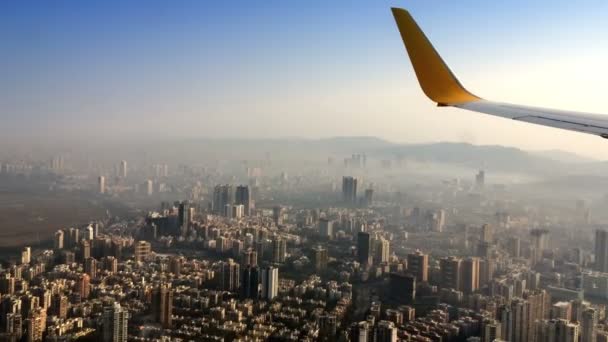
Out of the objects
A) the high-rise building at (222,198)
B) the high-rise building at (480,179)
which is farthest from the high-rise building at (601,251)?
the high-rise building at (222,198)

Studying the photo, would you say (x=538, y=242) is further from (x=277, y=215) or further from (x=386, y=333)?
(x=277, y=215)

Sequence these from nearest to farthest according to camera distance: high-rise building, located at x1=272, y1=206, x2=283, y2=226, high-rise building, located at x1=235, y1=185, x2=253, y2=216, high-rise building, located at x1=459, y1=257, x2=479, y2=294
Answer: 1. high-rise building, located at x1=459, y1=257, x2=479, y2=294
2. high-rise building, located at x1=272, y1=206, x2=283, y2=226
3. high-rise building, located at x1=235, y1=185, x2=253, y2=216

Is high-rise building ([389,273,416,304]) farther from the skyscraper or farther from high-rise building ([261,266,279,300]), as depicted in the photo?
the skyscraper

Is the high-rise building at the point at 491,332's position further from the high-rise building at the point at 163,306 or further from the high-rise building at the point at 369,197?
the high-rise building at the point at 369,197

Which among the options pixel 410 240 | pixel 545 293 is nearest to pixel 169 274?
pixel 410 240

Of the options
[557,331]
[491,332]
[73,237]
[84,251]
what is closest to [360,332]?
[491,332]

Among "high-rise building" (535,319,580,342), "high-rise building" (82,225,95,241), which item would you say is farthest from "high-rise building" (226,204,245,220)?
"high-rise building" (535,319,580,342)
